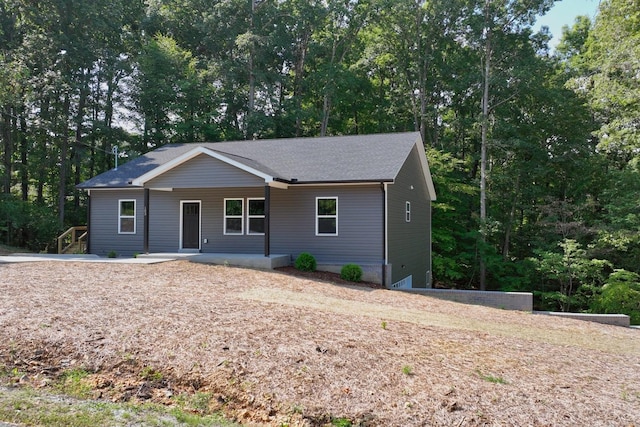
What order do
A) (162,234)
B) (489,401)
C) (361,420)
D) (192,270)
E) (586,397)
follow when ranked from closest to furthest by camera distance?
1. (361,420)
2. (489,401)
3. (586,397)
4. (192,270)
5. (162,234)

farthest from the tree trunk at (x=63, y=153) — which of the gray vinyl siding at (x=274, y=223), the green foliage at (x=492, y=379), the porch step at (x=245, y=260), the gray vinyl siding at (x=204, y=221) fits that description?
the green foliage at (x=492, y=379)

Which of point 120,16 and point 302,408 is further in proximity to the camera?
point 120,16

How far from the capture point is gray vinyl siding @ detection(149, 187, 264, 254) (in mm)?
15875

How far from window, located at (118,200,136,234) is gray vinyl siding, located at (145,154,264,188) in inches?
109

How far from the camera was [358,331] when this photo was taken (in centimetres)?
700

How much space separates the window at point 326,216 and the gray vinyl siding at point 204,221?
2.14 m

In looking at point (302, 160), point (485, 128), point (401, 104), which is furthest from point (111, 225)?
point (401, 104)

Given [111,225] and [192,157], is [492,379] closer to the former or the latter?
[192,157]

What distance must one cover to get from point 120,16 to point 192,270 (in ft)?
68.8

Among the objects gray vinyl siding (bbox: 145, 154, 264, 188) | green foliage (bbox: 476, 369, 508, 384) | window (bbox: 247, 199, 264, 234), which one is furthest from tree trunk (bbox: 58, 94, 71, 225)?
green foliage (bbox: 476, 369, 508, 384)

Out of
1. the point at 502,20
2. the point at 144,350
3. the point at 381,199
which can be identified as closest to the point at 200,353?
the point at 144,350

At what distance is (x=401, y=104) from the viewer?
27.6m

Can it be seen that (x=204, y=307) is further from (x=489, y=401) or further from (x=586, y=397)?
(x=586, y=397)

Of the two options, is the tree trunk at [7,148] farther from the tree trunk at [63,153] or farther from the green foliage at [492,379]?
the green foliage at [492,379]
